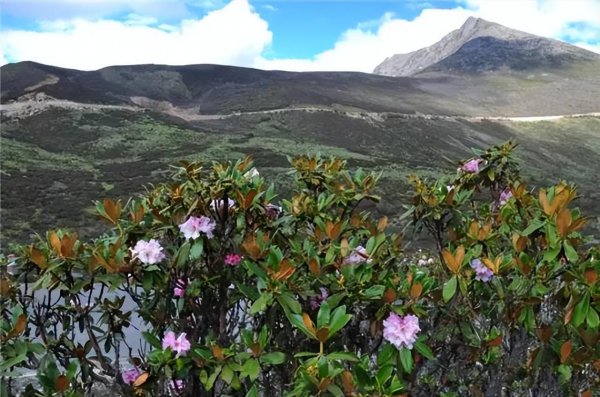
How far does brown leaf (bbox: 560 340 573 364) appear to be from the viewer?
2506mm

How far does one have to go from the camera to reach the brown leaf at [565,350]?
251cm

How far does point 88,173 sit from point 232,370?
80.1 ft

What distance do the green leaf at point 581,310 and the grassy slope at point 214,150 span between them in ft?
39.1

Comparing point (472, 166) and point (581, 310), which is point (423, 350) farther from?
point (472, 166)

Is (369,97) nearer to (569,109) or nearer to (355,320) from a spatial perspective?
(569,109)

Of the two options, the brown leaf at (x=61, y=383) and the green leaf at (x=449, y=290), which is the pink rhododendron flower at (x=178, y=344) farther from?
the green leaf at (x=449, y=290)

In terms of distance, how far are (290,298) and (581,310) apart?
1.16 metres

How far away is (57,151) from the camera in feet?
95.5

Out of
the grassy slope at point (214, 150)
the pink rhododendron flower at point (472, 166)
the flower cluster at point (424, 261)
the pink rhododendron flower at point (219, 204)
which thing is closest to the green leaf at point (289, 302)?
the pink rhododendron flower at point (219, 204)

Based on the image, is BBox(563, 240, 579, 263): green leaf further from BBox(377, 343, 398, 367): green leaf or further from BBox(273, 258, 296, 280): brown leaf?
BBox(273, 258, 296, 280): brown leaf

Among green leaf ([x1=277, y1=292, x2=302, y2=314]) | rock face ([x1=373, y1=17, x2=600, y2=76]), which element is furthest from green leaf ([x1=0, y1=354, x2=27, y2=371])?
rock face ([x1=373, y1=17, x2=600, y2=76])

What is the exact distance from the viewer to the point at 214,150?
29.7 metres

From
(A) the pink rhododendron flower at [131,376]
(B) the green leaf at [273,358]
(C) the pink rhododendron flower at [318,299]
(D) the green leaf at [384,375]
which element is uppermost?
(C) the pink rhododendron flower at [318,299]

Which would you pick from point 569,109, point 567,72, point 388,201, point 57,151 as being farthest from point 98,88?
point 567,72
